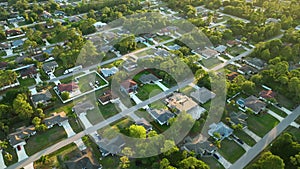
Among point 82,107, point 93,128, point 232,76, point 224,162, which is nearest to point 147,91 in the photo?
point 82,107

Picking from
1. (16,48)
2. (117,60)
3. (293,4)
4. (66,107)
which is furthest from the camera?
(293,4)

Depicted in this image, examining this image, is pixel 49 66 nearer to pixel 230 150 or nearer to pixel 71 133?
pixel 71 133

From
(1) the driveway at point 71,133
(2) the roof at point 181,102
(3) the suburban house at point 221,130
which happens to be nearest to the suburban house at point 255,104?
(3) the suburban house at point 221,130

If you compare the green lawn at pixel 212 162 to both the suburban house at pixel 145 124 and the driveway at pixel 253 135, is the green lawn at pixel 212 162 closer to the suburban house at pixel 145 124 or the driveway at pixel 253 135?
the driveway at pixel 253 135

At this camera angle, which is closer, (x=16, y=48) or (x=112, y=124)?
(x=112, y=124)

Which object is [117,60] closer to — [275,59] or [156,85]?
[156,85]

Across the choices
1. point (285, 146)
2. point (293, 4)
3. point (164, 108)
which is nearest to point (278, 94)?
point (285, 146)

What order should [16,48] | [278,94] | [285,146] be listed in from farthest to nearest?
[16,48], [278,94], [285,146]
